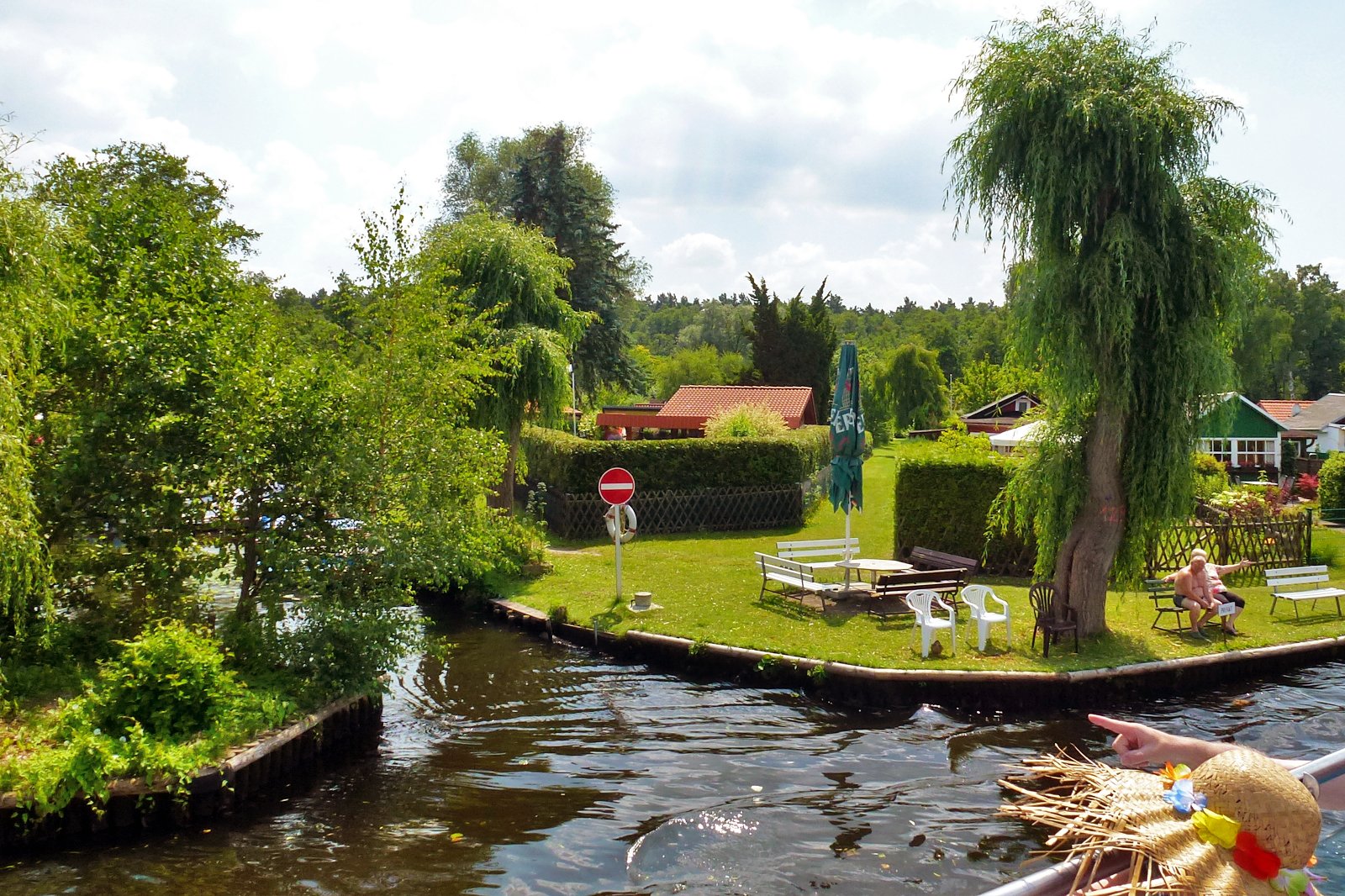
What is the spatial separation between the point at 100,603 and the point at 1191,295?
1441 centimetres

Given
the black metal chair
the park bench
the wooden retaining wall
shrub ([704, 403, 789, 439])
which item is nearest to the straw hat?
the wooden retaining wall

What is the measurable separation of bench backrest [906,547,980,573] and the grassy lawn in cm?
101

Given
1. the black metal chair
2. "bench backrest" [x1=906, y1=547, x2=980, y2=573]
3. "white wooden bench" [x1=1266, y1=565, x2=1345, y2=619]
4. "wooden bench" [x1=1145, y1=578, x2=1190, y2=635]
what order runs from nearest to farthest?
the black metal chair, "wooden bench" [x1=1145, y1=578, x2=1190, y2=635], "white wooden bench" [x1=1266, y1=565, x2=1345, y2=619], "bench backrest" [x1=906, y1=547, x2=980, y2=573]

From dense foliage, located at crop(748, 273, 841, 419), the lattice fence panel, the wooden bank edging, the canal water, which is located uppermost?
dense foliage, located at crop(748, 273, 841, 419)

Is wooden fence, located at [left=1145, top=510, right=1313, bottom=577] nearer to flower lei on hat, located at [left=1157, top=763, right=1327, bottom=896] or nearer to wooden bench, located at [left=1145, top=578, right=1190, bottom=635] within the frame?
Result: wooden bench, located at [left=1145, top=578, right=1190, bottom=635]

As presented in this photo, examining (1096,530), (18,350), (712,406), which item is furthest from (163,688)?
(712,406)

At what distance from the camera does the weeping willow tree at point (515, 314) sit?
70.2ft

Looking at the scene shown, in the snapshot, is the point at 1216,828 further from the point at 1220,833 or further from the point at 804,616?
the point at 804,616

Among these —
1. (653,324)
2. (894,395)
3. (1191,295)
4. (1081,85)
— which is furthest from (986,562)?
(653,324)

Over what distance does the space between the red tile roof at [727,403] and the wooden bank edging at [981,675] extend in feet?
85.3

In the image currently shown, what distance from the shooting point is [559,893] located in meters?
7.39

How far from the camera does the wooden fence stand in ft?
60.3

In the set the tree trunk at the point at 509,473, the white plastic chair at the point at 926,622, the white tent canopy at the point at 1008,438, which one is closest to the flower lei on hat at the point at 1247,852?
the white plastic chair at the point at 926,622

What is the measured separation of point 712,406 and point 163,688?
110 feet
